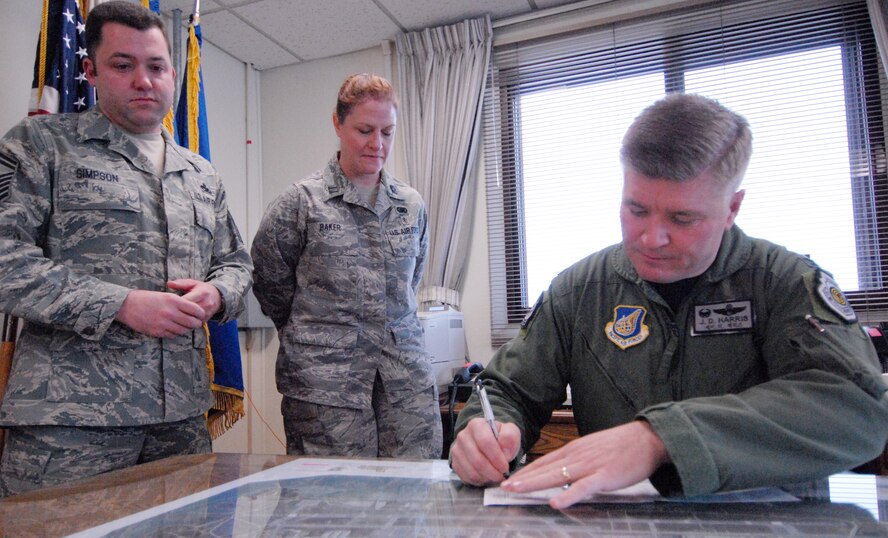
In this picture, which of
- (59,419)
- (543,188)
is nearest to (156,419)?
(59,419)

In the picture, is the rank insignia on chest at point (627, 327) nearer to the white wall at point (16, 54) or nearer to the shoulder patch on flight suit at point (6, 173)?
the shoulder patch on flight suit at point (6, 173)

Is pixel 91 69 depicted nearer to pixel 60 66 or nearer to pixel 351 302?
pixel 60 66

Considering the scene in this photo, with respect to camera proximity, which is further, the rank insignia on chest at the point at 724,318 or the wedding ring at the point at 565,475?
the rank insignia on chest at the point at 724,318

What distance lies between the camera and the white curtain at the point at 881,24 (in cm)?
261

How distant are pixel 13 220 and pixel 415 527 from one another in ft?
3.63

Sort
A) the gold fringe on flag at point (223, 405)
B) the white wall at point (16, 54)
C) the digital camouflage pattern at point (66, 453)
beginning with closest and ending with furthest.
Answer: the digital camouflage pattern at point (66, 453) → the gold fringe on flag at point (223, 405) → the white wall at point (16, 54)

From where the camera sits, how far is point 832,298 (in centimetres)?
92

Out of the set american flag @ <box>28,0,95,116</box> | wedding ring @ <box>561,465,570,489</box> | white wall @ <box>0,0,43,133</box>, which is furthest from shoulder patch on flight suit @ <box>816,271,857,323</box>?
white wall @ <box>0,0,43,133</box>

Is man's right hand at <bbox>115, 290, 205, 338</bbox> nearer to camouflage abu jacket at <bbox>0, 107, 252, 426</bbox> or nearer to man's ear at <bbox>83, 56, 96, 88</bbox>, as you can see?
camouflage abu jacket at <bbox>0, 107, 252, 426</bbox>

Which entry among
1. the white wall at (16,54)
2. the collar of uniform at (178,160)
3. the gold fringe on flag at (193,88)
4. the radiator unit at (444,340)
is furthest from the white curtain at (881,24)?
the white wall at (16,54)

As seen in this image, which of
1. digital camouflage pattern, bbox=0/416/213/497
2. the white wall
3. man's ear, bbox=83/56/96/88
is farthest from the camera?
the white wall

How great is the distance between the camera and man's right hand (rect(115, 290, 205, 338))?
4.17 ft

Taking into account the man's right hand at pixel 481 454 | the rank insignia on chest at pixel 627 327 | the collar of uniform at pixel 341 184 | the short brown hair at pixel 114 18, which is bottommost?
the man's right hand at pixel 481 454

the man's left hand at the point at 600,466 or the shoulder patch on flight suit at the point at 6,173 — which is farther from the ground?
the shoulder patch on flight suit at the point at 6,173
